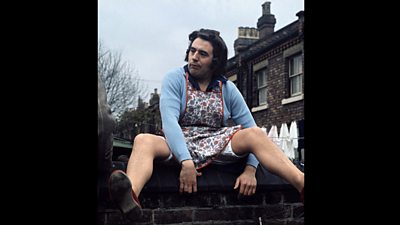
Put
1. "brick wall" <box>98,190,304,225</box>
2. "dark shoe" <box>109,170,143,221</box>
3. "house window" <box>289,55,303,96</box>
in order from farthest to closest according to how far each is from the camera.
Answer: "house window" <box>289,55,303,96</box> < "brick wall" <box>98,190,304,225</box> < "dark shoe" <box>109,170,143,221</box>

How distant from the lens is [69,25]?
1.27 m

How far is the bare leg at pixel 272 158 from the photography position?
1690 millimetres

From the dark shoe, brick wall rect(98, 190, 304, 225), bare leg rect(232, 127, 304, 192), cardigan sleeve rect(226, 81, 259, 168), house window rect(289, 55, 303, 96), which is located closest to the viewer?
the dark shoe

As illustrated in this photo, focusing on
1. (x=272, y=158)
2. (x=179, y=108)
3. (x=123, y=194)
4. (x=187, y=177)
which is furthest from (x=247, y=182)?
(x=123, y=194)

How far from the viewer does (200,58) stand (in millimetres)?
1741

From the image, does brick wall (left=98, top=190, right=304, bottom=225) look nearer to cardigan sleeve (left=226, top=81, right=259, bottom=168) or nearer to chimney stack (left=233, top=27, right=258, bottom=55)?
cardigan sleeve (left=226, top=81, right=259, bottom=168)

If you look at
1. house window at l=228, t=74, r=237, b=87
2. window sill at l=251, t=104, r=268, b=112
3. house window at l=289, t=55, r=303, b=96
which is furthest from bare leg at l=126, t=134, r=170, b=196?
house window at l=289, t=55, r=303, b=96

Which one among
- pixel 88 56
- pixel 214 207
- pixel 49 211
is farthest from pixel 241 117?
pixel 49 211

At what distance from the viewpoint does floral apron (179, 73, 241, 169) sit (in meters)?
1.74

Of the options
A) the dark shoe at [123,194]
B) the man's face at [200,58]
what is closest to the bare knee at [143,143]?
the dark shoe at [123,194]

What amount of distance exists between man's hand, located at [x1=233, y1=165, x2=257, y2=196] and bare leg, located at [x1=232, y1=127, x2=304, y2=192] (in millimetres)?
72

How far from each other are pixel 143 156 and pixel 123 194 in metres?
0.17

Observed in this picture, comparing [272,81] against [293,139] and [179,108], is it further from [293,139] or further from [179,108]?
[179,108]

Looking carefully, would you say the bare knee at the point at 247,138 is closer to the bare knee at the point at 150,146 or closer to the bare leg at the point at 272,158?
the bare leg at the point at 272,158
